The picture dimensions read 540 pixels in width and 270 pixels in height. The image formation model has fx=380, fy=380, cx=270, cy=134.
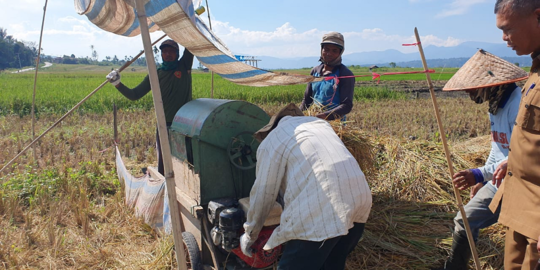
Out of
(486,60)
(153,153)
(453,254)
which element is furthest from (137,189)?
(486,60)

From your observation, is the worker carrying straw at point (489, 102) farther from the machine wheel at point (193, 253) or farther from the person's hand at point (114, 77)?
the person's hand at point (114, 77)

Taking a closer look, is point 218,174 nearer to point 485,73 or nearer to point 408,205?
point 485,73

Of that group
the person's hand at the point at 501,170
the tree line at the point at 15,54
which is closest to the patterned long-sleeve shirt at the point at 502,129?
the person's hand at the point at 501,170

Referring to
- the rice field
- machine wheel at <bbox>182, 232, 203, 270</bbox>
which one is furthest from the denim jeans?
machine wheel at <bbox>182, 232, 203, 270</bbox>

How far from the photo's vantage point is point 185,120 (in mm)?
3146

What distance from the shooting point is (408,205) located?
4.04 meters

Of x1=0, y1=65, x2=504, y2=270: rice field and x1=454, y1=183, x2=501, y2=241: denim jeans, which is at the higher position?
x1=454, y1=183, x2=501, y2=241: denim jeans

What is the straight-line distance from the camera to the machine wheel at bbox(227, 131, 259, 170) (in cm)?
294

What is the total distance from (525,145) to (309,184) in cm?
106

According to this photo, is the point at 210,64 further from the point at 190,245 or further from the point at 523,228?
the point at 523,228

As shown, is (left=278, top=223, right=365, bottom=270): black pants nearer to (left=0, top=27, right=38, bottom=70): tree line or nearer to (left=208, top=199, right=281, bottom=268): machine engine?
(left=208, top=199, right=281, bottom=268): machine engine

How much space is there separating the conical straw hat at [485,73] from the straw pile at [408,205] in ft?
3.76

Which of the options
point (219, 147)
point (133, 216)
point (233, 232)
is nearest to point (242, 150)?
point (219, 147)

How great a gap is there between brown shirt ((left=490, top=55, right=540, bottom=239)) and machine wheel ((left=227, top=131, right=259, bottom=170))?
173 cm
